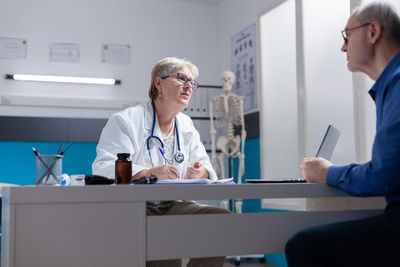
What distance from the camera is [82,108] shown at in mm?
5074

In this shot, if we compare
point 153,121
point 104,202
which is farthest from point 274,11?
point 104,202

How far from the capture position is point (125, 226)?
4.38 ft

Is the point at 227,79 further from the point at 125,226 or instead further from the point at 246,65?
the point at 125,226

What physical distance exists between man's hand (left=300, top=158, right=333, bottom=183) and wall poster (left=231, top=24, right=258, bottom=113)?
10.5 feet

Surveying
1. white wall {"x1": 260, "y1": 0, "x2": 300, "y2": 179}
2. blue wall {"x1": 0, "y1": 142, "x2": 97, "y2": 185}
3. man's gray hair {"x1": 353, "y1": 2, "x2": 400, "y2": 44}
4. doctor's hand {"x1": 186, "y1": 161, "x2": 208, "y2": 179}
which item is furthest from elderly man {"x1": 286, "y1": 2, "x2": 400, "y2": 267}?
blue wall {"x1": 0, "y1": 142, "x2": 97, "y2": 185}

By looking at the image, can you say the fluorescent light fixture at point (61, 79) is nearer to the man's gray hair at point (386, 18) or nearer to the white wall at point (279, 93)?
the white wall at point (279, 93)

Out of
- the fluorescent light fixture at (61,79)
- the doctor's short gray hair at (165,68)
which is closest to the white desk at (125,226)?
the doctor's short gray hair at (165,68)

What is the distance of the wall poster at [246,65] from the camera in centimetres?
482

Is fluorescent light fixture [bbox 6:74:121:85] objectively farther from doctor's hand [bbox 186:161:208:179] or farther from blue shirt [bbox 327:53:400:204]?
blue shirt [bbox 327:53:400:204]

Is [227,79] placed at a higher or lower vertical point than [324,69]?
higher

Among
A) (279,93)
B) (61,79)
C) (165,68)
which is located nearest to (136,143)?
(165,68)

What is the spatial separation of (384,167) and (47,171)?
0.99m

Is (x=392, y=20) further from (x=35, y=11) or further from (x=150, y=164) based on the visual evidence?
(x=35, y=11)

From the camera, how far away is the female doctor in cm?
219
